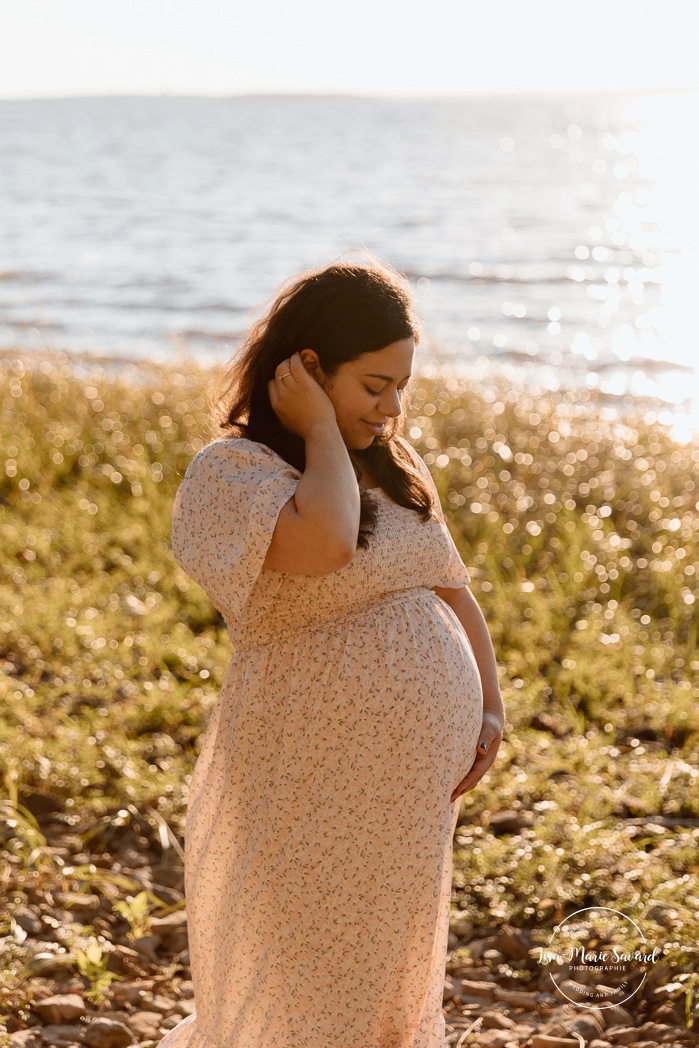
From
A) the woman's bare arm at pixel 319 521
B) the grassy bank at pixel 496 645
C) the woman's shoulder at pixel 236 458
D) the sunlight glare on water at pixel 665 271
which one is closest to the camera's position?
the woman's bare arm at pixel 319 521

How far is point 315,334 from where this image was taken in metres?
2.48

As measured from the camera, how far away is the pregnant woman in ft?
8.05

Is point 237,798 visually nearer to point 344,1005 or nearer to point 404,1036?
point 344,1005

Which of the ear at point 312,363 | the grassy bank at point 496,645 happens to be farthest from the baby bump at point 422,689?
the grassy bank at point 496,645

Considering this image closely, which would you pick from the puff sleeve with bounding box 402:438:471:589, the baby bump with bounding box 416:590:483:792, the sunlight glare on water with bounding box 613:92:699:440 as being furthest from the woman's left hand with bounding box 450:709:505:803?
the sunlight glare on water with bounding box 613:92:699:440

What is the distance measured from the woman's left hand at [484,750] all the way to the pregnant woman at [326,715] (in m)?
0.10

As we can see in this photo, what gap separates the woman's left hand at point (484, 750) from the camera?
2740 millimetres

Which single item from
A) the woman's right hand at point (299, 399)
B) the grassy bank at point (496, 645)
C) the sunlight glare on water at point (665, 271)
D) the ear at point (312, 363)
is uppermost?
the sunlight glare on water at point (665, 271)

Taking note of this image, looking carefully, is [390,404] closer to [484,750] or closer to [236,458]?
[236,458]

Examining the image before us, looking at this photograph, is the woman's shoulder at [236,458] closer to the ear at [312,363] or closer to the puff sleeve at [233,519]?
the puff sleeve at [233,519]

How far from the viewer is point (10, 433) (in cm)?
820

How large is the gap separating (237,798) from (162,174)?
47.4 metres

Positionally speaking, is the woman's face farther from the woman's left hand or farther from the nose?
the woman's left hand

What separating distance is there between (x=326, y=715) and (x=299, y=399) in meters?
0.68
